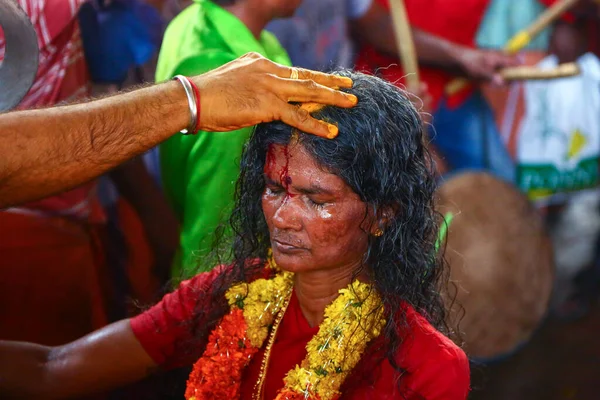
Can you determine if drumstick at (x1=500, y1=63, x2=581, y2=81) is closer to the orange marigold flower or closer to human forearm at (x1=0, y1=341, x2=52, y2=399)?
the orange marigold flower

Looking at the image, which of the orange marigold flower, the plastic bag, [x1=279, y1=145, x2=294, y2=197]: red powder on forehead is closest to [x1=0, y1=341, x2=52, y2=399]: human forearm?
the orange marigold flower

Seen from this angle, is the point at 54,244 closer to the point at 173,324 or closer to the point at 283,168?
the point at 173,324

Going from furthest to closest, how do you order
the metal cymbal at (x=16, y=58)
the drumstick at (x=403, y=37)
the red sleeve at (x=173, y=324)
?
the drumstick at (x=403, y=37)
the red sleeve at (x=173, y=324)
the metal cymbal at (x=16, y=58)

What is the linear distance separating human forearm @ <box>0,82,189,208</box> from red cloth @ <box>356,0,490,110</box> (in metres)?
3.17

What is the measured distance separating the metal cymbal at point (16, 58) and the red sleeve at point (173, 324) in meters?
0.74

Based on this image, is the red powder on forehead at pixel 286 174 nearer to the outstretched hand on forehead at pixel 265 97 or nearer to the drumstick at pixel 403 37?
the outstretched hand on forehead at pixel 265 97

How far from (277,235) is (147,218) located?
2301mm

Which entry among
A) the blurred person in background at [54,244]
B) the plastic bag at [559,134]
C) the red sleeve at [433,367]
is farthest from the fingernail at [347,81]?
the plastic bag at [559,134]

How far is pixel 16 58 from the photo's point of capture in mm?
2414

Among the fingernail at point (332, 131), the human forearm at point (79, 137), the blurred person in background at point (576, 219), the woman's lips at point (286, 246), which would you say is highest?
the human forearm at point (79, 137)

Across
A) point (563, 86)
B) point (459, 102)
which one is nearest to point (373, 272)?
point (459, 102)

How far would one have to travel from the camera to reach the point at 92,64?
3883mm

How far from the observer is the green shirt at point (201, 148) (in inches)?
122

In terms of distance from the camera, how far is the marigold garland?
2.21m
